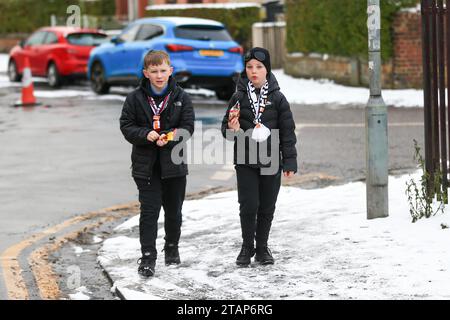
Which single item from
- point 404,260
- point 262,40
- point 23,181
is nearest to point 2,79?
point 262,40

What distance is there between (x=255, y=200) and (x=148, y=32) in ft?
50.2

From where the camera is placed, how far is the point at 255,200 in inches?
A: 299

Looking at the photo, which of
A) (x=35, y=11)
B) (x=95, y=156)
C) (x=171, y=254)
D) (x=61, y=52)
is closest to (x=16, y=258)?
(x=171, y=254)

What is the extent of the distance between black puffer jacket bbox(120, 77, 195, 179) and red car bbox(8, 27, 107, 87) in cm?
1896

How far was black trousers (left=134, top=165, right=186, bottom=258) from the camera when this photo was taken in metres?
7.54

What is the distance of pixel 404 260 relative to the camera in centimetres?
730

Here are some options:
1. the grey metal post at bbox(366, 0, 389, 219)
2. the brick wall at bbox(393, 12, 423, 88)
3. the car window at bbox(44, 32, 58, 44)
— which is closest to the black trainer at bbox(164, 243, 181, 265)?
the grey metal post at bbox(366, 0, 389, 219)

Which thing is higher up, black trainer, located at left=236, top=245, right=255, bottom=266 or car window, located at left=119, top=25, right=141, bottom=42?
car window, located at left=119, top=25, right=141, bottom=42

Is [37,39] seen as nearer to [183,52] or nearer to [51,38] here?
[51,38]

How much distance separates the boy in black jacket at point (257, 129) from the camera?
24.5 feet

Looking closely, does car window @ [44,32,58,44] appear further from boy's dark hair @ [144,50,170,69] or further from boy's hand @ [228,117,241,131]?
boy's hand @ [228,117,241,131]

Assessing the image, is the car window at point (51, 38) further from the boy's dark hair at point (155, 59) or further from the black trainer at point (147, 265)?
the black trainer at point (147, 265)

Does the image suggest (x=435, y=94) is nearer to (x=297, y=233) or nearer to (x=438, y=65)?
(x=438, y=65)

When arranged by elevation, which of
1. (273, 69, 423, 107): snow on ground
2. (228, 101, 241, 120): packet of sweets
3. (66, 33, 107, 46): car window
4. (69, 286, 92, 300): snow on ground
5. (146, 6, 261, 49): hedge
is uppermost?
(146, 6, 261, 49): hedge
